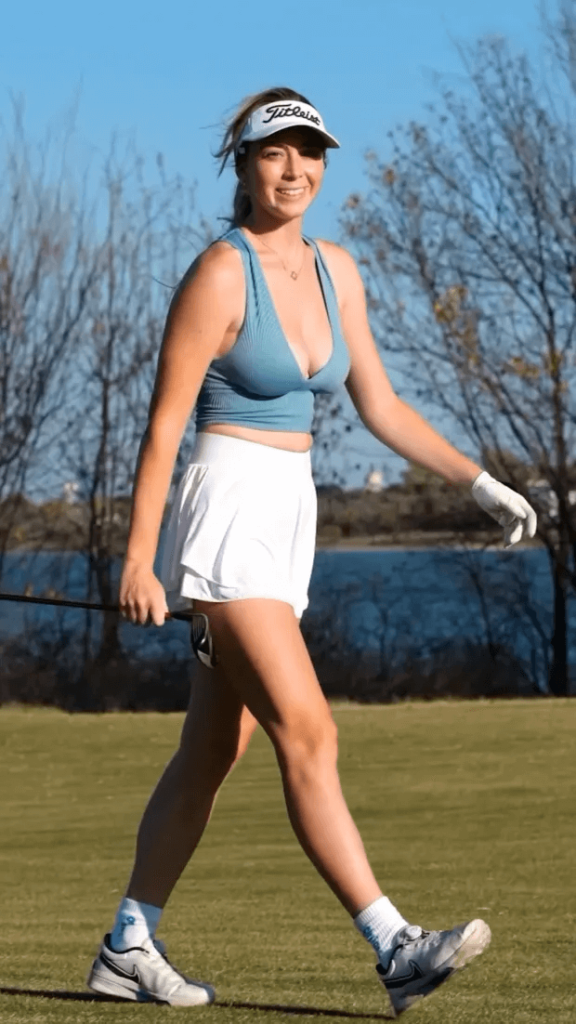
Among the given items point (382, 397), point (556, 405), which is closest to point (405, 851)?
point (382, 397)

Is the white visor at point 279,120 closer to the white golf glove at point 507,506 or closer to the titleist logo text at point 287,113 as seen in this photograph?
the titleist logo text at point 287,113

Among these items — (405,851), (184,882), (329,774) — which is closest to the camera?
(329,774)

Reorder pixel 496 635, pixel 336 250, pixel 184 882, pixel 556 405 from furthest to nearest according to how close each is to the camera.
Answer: pixel 496 635 < pixel 556 405 < pixel 184 882 < pixel 336 250

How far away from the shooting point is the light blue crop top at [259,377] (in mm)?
3941

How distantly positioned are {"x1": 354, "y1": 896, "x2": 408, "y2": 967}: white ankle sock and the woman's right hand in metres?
0.72

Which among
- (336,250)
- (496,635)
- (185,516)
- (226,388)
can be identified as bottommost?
(496,635)

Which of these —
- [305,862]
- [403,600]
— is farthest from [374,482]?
[305,862]

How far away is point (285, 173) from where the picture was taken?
407 cm

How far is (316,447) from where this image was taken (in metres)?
25.2

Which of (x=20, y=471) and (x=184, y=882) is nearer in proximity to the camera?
(x=184, y=882)

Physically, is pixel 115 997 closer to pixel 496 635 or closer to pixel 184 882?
pixel 184 882

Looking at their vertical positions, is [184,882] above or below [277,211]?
below

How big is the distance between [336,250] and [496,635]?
73.3 ft

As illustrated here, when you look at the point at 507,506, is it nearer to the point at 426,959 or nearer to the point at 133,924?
the point at 426,959
